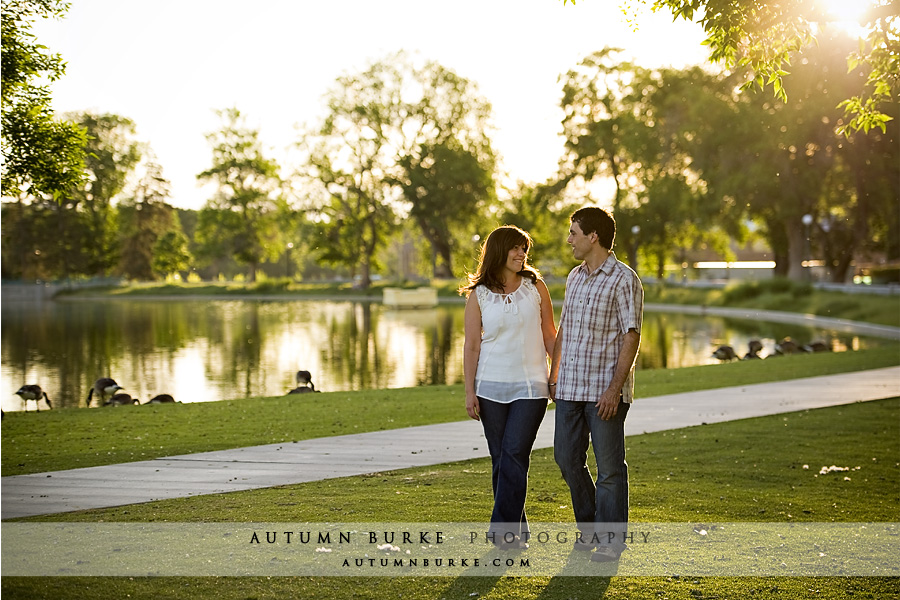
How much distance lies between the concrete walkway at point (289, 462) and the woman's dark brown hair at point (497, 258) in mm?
3103

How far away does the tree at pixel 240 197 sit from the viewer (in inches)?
2970

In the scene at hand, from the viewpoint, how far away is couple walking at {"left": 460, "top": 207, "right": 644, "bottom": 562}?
496 centimetres

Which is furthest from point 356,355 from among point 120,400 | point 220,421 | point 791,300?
point 791,300

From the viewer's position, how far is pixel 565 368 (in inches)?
198

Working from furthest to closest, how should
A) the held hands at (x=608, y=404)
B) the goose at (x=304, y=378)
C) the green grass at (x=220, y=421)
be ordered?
1. the goose at (x=304, y=378)
2. the green grass at (x=220, y=421)
3. the held hands at (x=608, y=404)

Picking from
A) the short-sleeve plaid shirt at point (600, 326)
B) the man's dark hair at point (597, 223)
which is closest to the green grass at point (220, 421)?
the short-sleeve plaid shirt at point (600, 326)

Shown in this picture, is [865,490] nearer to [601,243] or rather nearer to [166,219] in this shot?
[601,243]

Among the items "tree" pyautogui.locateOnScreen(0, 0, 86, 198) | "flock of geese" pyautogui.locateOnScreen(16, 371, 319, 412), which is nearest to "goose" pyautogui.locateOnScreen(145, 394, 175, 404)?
"flock of geese" pyautogui.locateOnScreen(16, 371, 319, 412)

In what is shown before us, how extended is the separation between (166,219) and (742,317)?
57.7 m

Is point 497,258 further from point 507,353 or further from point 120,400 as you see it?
point 120,400

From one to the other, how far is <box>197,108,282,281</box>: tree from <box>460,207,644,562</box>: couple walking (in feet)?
231

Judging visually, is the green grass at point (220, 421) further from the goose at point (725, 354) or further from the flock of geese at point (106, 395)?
the goose at point (725, 354)

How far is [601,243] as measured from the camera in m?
5.02

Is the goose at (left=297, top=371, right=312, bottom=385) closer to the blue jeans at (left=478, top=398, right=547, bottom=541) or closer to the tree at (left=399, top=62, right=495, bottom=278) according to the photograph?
the blue jeans at (left=478, top=398, right=547, bottom=541)
